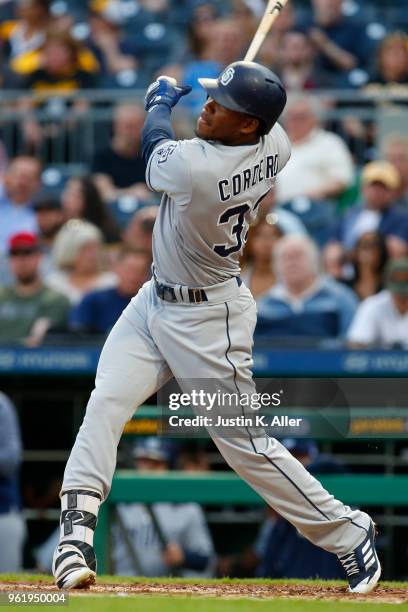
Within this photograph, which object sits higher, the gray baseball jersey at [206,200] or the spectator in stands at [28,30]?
the spectator in stands at [28,30]

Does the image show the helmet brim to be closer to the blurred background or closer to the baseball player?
the baseball player

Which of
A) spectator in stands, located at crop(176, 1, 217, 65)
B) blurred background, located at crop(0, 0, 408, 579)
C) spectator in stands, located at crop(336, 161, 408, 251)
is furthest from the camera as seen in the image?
spectator in stands, located at crop(176, 1, 217, 65)

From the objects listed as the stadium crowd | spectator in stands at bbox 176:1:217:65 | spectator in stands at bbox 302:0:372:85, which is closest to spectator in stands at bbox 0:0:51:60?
the stadium crowd

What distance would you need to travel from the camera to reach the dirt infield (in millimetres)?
4637

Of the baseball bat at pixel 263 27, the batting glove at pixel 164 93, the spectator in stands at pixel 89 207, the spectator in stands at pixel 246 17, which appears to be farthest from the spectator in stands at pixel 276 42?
the batting glove at pixel 164 93

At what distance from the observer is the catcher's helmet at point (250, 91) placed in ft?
15.1

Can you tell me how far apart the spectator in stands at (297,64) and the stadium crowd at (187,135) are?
17mm

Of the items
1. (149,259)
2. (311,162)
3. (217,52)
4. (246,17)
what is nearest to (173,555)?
(149,259)

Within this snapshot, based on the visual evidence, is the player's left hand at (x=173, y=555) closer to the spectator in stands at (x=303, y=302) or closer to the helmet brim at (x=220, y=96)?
the spectator in stands at (x=303, y=302)

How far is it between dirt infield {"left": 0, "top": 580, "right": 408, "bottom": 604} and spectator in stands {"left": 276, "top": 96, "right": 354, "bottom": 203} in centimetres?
473

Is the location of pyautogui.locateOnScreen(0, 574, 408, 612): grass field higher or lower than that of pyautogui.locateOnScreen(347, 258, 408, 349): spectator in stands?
lower

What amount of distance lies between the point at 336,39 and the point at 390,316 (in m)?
3.84

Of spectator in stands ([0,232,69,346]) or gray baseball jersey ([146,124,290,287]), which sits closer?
gray baseball jersey ([146,124,290,287])

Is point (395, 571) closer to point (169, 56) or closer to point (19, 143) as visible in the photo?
point (19, 143)
